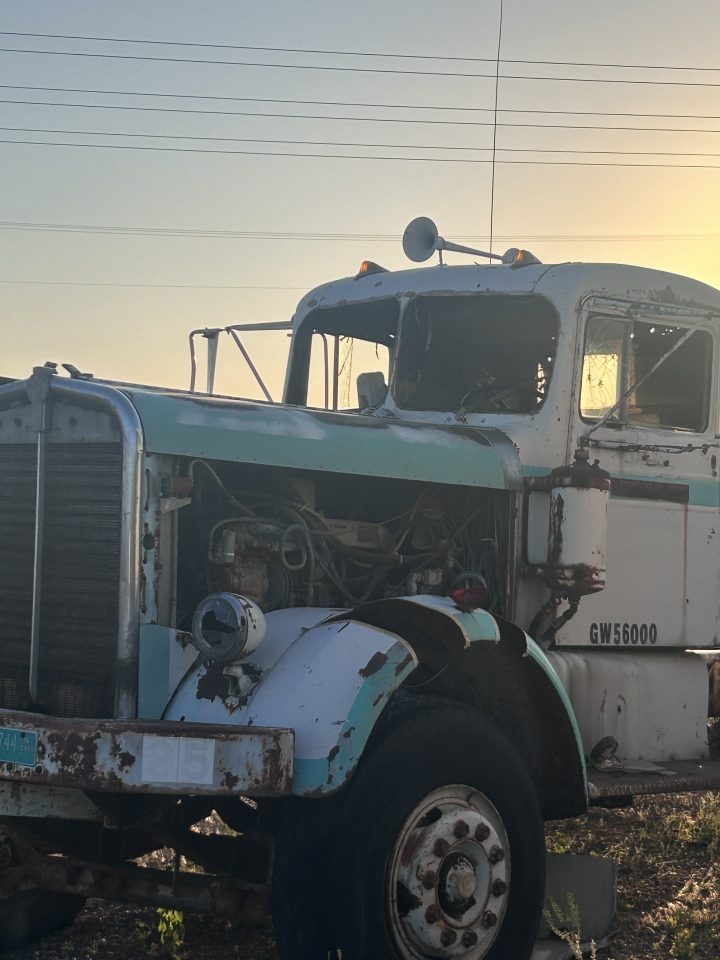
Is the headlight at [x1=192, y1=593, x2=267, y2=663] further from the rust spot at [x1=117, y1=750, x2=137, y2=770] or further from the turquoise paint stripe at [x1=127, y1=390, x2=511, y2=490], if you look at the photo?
the turquoise paint stripe at [x1=127, y1=390, x2=511, y2=490]

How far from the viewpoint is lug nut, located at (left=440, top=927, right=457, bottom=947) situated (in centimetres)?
416

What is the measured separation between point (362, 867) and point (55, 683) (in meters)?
1.21

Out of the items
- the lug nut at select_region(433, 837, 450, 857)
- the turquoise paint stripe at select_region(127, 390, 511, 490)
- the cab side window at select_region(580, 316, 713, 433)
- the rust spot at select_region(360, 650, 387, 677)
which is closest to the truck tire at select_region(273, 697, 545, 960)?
the lug nut at select_region(433, 837, 450, 857)

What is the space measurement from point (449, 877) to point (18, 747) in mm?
1346

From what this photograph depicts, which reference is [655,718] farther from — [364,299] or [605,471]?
[364,299]

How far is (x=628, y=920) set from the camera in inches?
210

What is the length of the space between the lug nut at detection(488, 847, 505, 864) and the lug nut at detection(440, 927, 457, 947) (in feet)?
0.83

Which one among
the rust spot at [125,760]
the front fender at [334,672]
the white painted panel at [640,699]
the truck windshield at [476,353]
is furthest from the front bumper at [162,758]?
the truck windshield at [476,353]

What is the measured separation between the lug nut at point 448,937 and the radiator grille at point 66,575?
4.05 ft

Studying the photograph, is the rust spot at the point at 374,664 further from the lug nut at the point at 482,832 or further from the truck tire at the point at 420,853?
the lug nut at the point at 482,832

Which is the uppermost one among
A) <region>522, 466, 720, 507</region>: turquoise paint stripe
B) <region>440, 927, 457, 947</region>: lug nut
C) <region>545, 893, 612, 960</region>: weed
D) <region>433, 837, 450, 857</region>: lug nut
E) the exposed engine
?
<region>522, 466, 720, 507</region>: turquoise paint stripe

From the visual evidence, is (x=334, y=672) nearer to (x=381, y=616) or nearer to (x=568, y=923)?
(x=381, y=616)

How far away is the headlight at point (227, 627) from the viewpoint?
4.15m

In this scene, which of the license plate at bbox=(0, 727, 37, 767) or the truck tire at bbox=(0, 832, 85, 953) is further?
the truck tire at bbox=(0, 832, 85, 953)
